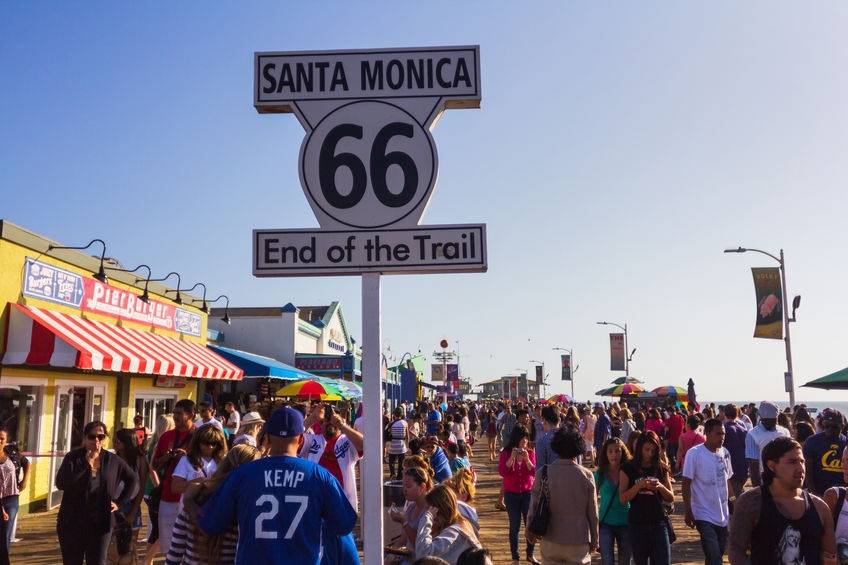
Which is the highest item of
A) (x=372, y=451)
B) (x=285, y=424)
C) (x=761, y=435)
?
(x=285, y=424)

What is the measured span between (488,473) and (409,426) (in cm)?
457

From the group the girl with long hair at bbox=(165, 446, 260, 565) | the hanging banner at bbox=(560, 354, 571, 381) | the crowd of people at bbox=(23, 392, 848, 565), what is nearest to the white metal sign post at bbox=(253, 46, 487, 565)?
the crowd of people at bbox=(23, 392, 848, 565)

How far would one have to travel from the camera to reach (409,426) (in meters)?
17.2

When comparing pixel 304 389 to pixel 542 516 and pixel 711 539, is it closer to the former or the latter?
pixel 711 539

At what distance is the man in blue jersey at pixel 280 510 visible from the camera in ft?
10.7

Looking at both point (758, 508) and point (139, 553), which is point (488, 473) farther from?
point (758, 508)

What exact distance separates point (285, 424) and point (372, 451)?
78cm

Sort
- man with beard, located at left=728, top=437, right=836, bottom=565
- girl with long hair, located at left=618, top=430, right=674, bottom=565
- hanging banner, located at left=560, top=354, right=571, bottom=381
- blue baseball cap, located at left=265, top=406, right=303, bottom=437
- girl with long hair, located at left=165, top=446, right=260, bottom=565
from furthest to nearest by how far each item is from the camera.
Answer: hanging banner, located at left=560, top=354, right=571, bottom=381 → girl with long hair, located at left=618, top=430, right=674, bottom=565 → girl with long hair, located at left=165, top=446, right=260, bottom=565 → man with beard, located at left=728, top=437, right=836, bottom=565 → blue baseball cap, located at left=265, top=406, right=303, bottom=437

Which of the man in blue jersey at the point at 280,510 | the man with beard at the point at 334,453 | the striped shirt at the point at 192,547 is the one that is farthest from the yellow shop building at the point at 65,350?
the man in blue jersey at the point at 280,510

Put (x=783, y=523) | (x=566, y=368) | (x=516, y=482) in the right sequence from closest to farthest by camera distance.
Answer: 1. (x=783, y=523)
2. (x=516, y=482)
3. (x=566, y=368)

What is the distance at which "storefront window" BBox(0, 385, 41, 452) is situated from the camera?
1256 centimetres

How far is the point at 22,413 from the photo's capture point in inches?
510

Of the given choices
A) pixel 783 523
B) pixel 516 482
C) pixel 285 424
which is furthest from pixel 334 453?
pixel 783 523

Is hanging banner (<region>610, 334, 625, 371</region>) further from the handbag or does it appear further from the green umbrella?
the handbag
